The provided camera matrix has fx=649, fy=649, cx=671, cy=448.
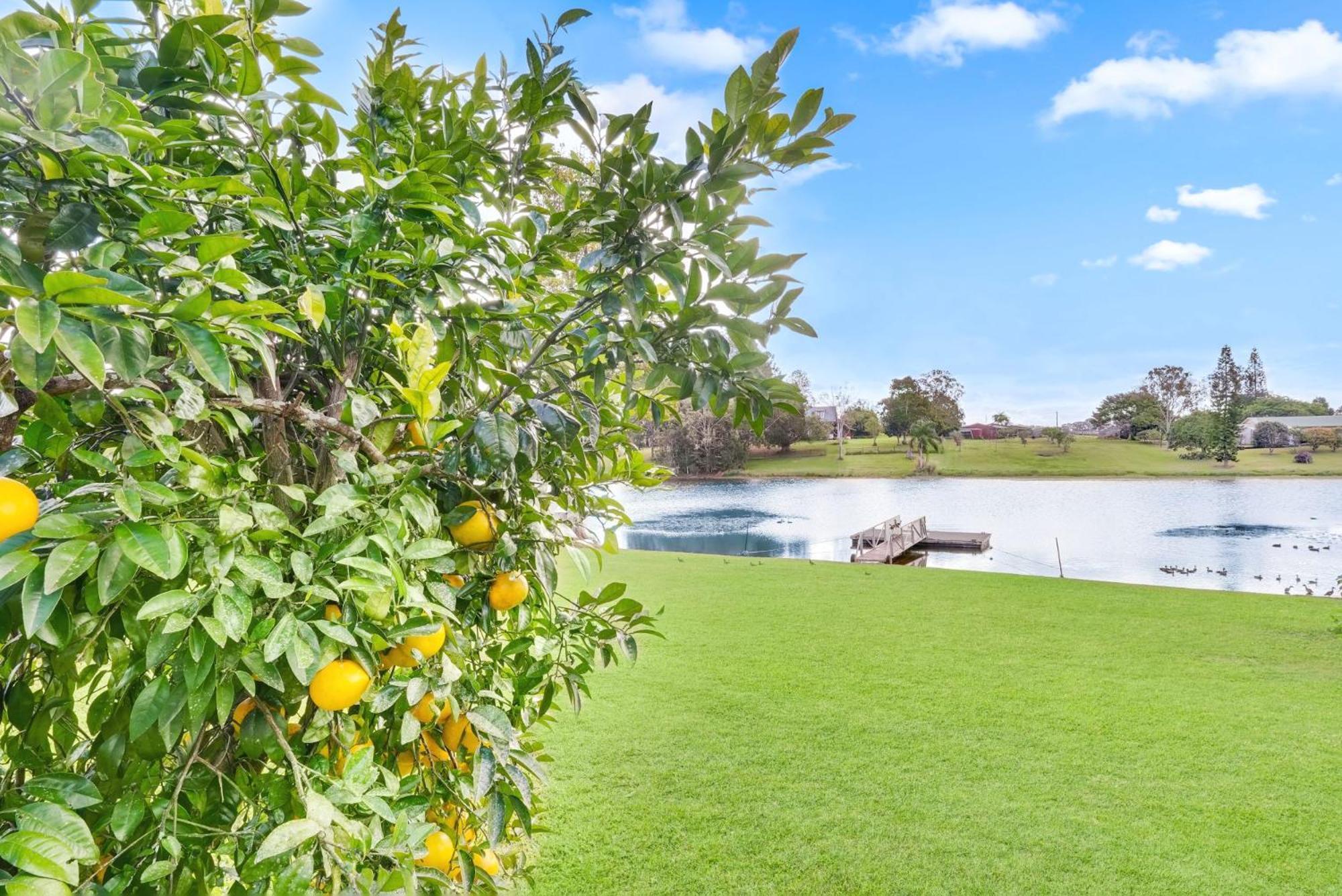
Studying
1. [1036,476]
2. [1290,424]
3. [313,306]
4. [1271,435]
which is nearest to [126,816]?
[313,306]

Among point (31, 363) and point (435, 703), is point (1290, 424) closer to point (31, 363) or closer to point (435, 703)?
point (435, 703)

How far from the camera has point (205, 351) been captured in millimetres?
485

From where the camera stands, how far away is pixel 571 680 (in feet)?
3.34

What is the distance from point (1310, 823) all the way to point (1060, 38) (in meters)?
12.9

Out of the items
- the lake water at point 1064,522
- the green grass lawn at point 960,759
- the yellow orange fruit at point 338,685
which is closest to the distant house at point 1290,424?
the lake water at point 1064,522

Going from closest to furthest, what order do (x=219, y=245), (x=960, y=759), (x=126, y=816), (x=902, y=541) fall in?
(x=219, y=245), (x=126, y=816), (x=960, y=759), (x=902, y=541)

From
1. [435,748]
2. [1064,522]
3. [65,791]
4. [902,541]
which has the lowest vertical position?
[1064,522]

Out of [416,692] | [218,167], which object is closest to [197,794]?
[416,692]

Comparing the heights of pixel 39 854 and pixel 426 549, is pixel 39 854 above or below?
below

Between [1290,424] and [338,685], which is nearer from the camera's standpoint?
[338,685]

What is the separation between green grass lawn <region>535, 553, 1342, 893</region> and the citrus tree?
1.54 meters

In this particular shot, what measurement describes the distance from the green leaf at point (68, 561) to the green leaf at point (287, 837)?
27cm

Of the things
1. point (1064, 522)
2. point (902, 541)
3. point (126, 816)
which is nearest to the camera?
point (126, 816)

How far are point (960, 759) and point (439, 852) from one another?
8.38 ft
